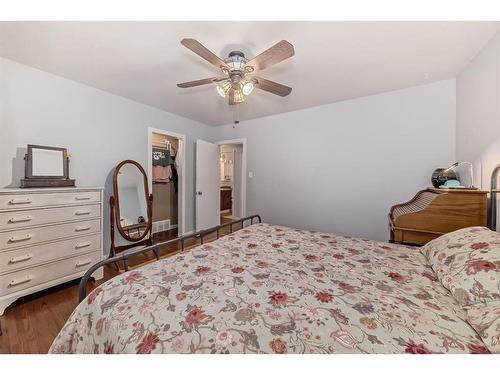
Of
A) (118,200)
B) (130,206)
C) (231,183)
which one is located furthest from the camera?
(231,183)

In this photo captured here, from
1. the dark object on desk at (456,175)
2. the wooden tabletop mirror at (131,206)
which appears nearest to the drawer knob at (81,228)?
the wooden tabletop mirror at (131,206)

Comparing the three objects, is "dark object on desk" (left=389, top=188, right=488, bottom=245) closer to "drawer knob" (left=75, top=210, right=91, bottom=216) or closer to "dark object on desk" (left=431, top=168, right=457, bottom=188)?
"dark object on desk" (left=431, top=168, right=457, bottom=188)

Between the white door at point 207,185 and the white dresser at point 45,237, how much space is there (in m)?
1.73

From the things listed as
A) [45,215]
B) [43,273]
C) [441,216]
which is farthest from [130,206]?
[441,216]

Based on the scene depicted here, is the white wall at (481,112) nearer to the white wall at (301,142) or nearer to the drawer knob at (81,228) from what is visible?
the white wall at (301,142)

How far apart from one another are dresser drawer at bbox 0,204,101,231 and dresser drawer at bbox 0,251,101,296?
0.42 m

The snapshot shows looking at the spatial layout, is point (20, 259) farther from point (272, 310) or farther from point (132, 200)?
point (272, 310)

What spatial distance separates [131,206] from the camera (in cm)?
300

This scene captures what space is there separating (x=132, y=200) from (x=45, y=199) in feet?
3.60

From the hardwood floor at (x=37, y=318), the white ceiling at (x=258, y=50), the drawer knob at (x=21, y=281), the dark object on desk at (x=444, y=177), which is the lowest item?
the hardwood floor at (x=37, y=318)

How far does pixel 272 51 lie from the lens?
1.37 m

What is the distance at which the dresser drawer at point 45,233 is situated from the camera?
1.75m

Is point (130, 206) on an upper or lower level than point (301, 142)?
lower

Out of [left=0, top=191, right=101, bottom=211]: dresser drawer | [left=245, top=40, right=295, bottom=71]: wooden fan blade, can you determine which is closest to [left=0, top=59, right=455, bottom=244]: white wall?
[left=0, top=191, right=101, bottom=211]: dresser drawer
